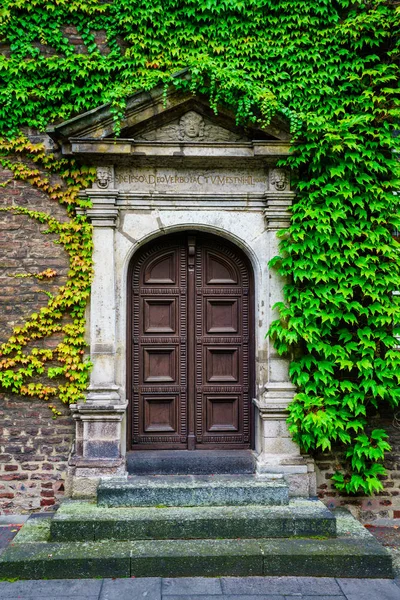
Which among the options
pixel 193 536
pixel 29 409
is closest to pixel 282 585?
pixel 193 536

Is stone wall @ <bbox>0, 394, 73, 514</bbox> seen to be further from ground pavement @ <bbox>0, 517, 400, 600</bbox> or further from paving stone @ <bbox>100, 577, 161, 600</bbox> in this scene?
paving stone @ <bbox>100, 577, 161, 600</bbox>

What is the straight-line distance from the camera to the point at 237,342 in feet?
18.8

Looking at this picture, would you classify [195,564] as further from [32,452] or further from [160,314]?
[160,314]

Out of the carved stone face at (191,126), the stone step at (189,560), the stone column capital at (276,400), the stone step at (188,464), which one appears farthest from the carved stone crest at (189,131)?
the stone step at (189,560)

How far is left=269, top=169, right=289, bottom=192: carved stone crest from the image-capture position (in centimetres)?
546

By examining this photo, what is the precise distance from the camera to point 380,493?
561 centimetres

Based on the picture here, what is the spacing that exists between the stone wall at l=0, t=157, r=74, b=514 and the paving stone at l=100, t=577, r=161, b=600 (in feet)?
5.05

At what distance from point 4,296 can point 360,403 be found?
4082mm

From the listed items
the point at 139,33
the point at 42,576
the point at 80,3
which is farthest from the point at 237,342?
the point at 80,3

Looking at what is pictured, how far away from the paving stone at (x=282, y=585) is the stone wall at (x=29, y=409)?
2222 millimetres

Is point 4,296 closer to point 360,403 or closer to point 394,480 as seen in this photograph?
point 360,403

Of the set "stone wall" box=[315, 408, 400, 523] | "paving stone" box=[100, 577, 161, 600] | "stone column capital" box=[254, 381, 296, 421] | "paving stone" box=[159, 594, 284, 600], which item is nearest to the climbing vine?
"stone column capital" box=[254, 381, 296, 421]

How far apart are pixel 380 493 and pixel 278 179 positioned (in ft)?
12.2

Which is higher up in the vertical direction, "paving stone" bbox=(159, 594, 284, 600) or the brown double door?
the brown double door
